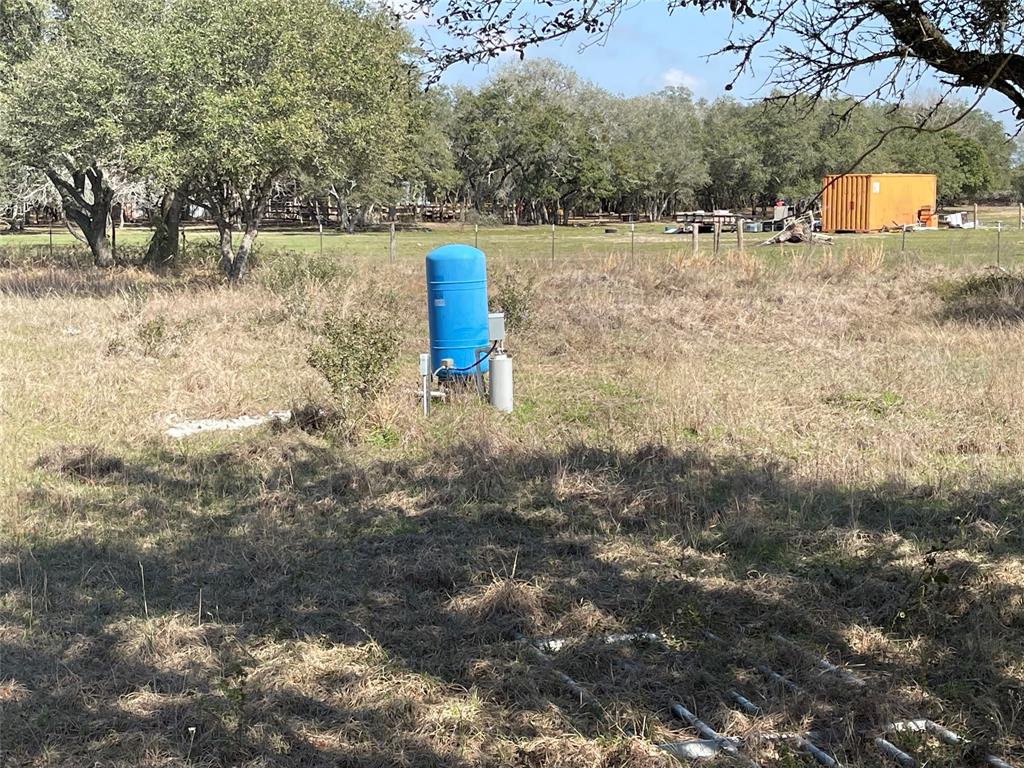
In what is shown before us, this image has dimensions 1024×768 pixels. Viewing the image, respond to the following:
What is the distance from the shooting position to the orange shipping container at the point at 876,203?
1809 inches

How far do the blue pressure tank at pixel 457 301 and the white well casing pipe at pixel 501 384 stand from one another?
0.63 m

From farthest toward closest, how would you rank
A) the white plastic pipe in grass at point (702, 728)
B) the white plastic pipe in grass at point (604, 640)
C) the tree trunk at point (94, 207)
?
the tree trunk at point (94, 207) → the white plastic pipe in grass at point (604, 640) → the white plastic pipe in grass at point (702, 728)

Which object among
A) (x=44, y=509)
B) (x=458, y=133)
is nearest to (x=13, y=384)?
A: (x=44, y=509)

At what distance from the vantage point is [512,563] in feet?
18.2

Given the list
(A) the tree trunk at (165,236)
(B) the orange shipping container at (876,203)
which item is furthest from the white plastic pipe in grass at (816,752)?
(B) the orange shipping container at (876,203)

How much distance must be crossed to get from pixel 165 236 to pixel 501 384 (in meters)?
18.8

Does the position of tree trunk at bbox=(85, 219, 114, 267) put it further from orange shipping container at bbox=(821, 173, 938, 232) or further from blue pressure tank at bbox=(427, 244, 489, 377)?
orange shipping container at bbox=(821, 173, 938, 232)

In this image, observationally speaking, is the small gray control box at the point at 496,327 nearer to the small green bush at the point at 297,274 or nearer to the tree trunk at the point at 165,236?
the small green bush at the point at 297,274

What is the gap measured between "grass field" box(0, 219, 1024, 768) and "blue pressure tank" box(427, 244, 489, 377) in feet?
2.38

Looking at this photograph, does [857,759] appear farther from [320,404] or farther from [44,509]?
[320,404]

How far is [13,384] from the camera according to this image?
35.2ft

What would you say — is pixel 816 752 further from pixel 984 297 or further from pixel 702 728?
pixel 984 297

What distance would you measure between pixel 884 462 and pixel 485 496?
313cm

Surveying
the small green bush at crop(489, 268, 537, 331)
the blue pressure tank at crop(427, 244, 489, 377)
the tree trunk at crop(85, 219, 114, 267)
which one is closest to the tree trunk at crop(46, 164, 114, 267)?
the tree trunk at crop(85, 219, 114, 267)
